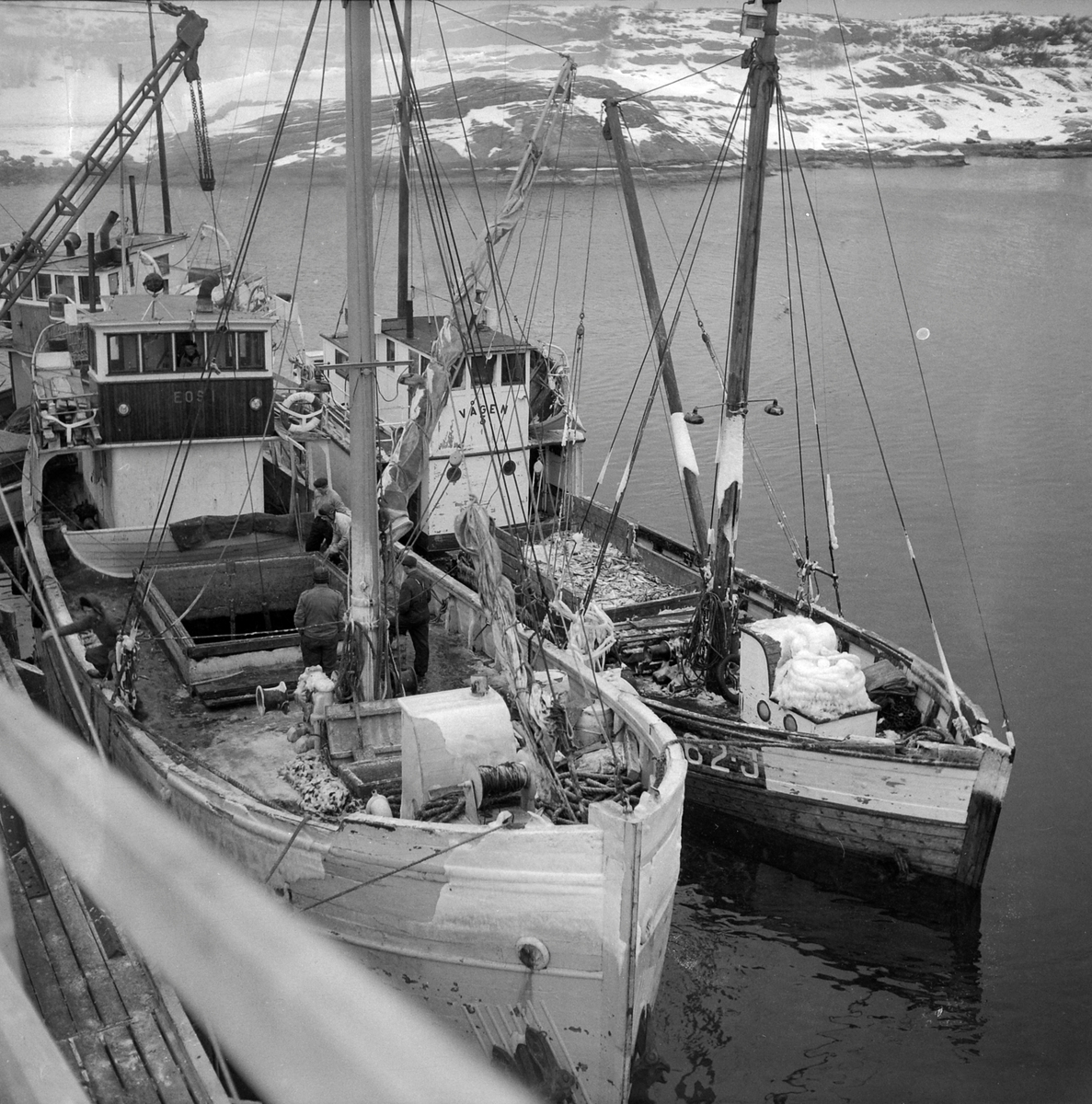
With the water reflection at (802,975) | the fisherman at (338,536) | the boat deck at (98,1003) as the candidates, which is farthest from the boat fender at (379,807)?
the fisherman at (338,536)

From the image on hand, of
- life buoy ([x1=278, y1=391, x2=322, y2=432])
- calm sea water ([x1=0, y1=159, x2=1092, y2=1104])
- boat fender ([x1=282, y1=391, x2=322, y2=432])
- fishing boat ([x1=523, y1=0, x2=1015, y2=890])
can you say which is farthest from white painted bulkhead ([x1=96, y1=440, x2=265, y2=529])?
fishing boat ([x1=523, y1=0, x2=1015, y2=890])

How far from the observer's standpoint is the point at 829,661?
13727 millimetres

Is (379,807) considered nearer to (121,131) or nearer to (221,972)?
(221,972)

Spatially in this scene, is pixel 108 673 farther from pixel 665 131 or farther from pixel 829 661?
pixel 665 131

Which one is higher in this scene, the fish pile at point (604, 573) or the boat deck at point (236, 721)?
the boat deck at point (236, 721)

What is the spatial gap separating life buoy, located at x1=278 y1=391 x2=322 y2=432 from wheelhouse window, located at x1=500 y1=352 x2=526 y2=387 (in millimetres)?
3042

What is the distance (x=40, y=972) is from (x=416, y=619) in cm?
499

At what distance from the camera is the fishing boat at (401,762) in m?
8.92

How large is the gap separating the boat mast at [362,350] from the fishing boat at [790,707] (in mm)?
2632

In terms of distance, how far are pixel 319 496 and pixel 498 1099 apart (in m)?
10.8

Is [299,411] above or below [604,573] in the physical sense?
above

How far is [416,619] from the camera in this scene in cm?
1243

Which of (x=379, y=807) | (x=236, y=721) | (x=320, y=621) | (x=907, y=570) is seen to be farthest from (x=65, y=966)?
(x=907, y=570)

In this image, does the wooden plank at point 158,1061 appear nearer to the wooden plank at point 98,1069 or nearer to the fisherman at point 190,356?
the wooden plank at point 98,1069
